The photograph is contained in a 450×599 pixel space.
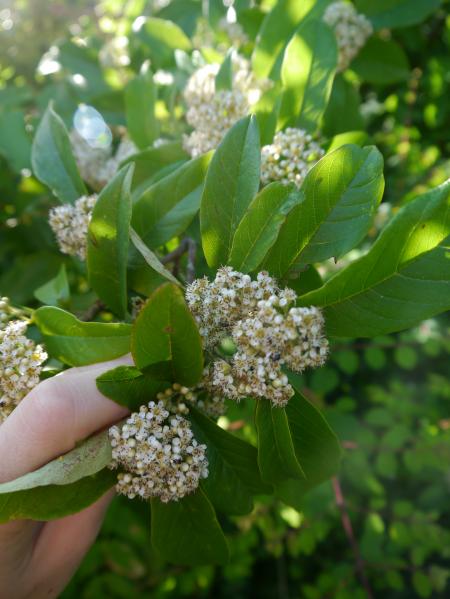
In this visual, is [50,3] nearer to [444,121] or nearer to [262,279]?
[444,121]

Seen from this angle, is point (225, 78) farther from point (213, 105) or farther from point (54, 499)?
point (54, 499)

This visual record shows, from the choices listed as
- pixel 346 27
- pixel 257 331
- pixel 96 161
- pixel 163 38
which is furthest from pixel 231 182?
pixel 163 38

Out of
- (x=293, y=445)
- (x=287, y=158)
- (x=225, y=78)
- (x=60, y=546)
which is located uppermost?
(x=225, y=78)

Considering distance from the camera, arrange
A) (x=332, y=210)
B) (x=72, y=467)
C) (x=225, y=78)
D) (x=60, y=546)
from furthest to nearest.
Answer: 1. (x=225, y=78)
2. (x=60, y=546)
3. (x=332, y=210)
4. (x=72, y=467)

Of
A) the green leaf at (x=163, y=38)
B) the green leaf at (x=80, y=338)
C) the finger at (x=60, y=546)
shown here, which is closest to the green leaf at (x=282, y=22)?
the green leaf at (x=163, y=38)

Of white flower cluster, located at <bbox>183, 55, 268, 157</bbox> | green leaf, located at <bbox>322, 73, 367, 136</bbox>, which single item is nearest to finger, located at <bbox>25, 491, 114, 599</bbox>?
white flower cluster, located at <bbox>183, 55, 268, 157</bbox>

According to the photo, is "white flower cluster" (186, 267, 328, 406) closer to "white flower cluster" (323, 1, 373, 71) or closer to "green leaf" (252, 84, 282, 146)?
"green leaf" (252, 84, 282, 146)
